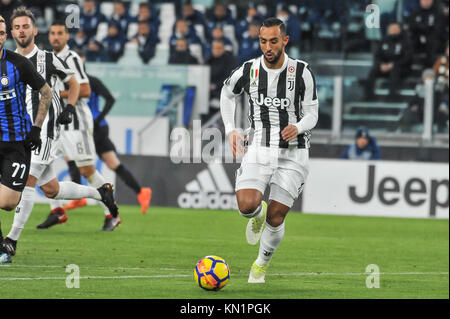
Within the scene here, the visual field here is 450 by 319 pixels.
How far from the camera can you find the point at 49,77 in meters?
9.69

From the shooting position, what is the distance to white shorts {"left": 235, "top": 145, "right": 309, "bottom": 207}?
7938 mm

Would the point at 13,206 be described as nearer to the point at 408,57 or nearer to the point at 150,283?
the point at 150,283

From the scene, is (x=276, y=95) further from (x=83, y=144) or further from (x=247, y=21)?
(x=247, y=21)

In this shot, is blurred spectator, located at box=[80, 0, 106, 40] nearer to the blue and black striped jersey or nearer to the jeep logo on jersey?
the blue and black striped jersey

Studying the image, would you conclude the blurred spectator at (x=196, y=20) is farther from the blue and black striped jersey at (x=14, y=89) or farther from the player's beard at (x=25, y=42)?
the blue and black striped jersey at (x=14, y=89)

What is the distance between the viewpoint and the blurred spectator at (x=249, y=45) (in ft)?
58.9

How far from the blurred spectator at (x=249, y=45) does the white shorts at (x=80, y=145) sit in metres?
6.09

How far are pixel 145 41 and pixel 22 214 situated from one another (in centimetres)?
960

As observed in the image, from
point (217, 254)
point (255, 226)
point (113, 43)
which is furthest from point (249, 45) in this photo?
point (255, 226)

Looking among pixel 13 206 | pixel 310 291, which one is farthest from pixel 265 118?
pixel 13 206

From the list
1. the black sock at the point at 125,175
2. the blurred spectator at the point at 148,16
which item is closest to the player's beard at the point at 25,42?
the black sock at the point at 125,175

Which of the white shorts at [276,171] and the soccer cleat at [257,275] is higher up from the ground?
the white shorts at [276,171]

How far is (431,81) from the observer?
1680 cm

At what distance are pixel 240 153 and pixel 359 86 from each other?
9959mm
